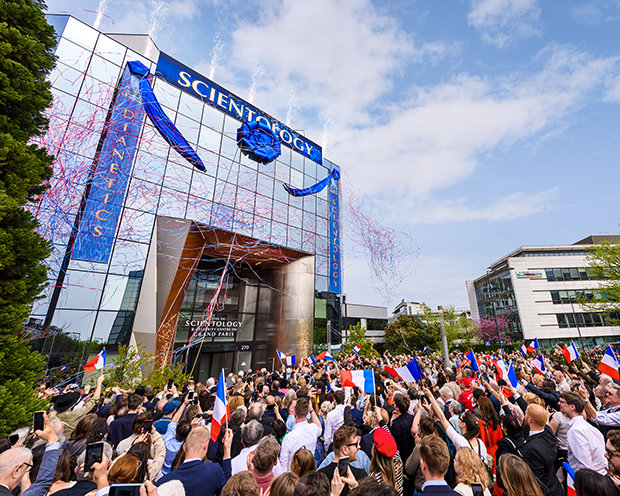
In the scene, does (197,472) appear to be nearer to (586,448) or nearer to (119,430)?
(119,430)

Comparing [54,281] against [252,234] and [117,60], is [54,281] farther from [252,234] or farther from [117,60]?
[117,60]

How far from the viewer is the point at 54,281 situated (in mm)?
11492

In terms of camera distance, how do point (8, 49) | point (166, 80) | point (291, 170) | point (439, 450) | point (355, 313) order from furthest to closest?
point (355, 313)
point (291, 170)
point (166, 80)
point (8, 49)
point (439, 450)

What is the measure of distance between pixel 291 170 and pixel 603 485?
923 inches

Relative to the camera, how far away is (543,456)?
3297 millimetres

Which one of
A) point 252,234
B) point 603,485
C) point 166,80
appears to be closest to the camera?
point 603,485

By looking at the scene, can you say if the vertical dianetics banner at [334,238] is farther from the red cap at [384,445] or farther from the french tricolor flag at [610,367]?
the red cap at [384,445]

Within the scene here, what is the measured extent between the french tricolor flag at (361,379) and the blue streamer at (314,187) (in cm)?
1823

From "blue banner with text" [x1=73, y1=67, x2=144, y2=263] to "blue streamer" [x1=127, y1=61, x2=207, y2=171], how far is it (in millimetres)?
344

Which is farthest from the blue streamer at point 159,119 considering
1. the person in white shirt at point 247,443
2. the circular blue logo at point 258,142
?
the person in white shirt at point 247,443

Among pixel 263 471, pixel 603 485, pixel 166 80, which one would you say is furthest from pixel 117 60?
pixel 603 485

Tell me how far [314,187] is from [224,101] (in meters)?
9.64

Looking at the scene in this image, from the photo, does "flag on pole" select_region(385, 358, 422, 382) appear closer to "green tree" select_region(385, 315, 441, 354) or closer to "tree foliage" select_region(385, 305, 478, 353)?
"tree foliage" select_region(385, 305, 478, 353)

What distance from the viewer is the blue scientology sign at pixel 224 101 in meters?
17.6
